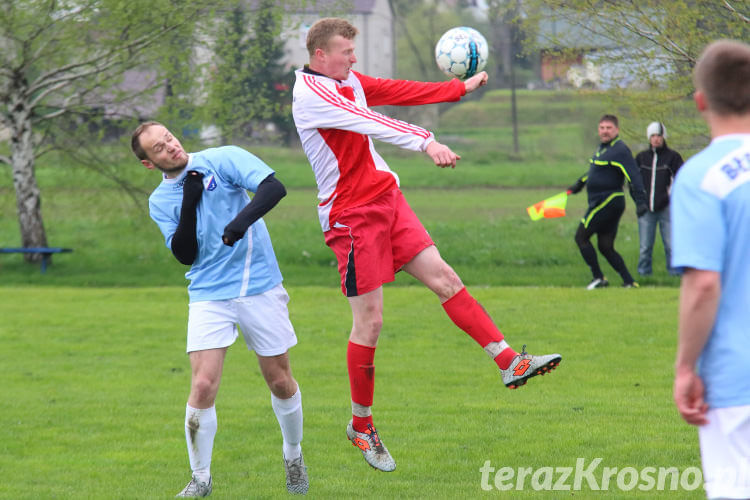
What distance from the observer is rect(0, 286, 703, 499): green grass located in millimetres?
6301

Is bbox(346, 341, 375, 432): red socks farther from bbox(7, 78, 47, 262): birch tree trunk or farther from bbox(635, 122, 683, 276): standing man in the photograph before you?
bbox(7, 78, 47, 262): birch tree trunk

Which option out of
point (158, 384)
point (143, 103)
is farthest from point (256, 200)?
point (143, 103)

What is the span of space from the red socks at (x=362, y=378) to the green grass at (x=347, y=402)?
1.32ft

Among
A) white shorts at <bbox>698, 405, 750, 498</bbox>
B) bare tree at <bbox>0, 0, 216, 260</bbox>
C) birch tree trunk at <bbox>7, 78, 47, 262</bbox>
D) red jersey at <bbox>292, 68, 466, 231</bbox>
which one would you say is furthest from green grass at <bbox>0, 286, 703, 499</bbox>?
bare tree at <bbox>0, 0, 216, 260</bbox>

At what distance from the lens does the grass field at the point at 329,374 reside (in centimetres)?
635

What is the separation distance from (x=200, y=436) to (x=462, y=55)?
293cm

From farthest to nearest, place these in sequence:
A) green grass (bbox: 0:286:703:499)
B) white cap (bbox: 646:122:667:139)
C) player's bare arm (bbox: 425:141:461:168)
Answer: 1. white cap (bbox: 646:122:667:139)
2. green grass (bbox: 0:286:703:499)
3. player's bare arm (bbox: 425:141:461:168)

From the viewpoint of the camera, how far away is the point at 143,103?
718 inches

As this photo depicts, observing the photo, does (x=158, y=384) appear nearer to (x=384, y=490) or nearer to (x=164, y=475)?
(x=164, y=475)

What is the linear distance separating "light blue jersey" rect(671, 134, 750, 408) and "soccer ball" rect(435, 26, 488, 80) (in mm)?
3292

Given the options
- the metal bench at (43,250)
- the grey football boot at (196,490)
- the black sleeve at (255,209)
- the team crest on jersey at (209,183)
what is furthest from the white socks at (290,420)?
the metal bench at (43,250)

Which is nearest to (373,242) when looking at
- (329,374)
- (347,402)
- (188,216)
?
(188,216)

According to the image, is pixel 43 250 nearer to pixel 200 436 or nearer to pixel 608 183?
pixel 608 183

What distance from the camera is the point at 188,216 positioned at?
5.38 m
